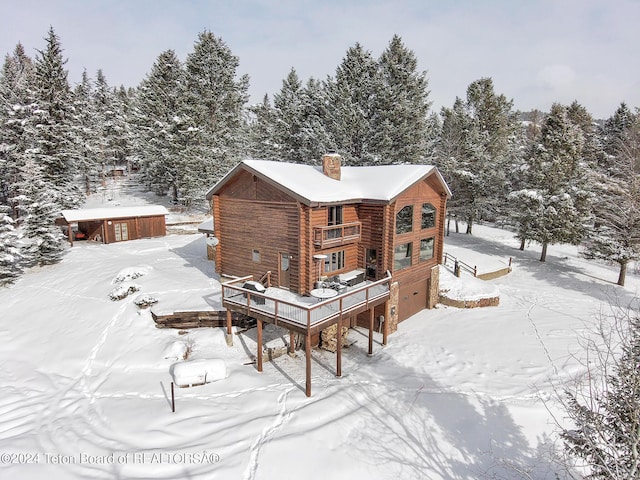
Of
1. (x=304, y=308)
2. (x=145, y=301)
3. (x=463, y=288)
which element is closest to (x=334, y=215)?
(x=304, y=308)

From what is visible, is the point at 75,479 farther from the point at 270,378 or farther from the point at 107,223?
the point at 107,223

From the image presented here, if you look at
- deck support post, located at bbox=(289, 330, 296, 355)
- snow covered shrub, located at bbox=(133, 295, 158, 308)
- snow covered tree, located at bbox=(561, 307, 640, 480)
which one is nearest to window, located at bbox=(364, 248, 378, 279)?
deck support post, located at bbox=(289, 330, 296, 355)

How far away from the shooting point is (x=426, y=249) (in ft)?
68.2

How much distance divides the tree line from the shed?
2783 mm

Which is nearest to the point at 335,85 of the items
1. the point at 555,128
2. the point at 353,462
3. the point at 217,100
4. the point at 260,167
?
the point at 217,100

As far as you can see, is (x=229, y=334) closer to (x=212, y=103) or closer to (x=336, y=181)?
(x=336, y=181)

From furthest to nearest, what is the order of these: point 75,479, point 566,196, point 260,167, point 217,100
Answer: point 217,100, point 566,196, point 260,167, point 75,479

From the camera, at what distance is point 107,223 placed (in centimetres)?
3059

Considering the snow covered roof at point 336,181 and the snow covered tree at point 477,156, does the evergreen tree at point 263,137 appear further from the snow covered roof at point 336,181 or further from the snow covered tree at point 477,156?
the snow covered roof at point 336,181

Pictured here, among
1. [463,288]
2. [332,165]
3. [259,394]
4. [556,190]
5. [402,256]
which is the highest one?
[332,165]

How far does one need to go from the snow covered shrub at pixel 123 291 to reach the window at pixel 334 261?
9.93m

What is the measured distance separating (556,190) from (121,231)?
36.3 m

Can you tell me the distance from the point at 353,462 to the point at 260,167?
1239cm

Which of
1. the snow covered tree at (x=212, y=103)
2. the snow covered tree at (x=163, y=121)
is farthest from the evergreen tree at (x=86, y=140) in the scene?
the snow covered tree at (x=212, y=103)
